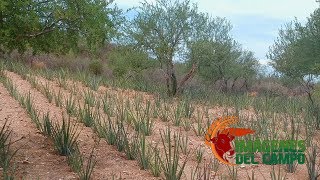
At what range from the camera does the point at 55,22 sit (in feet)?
23.5

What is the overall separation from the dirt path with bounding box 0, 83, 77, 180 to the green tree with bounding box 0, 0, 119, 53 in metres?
1.71

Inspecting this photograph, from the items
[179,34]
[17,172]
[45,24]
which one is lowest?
[17,172]

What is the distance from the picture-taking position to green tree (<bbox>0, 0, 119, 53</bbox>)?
650cm

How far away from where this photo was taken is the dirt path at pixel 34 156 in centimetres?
505

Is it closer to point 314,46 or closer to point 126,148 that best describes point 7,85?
point 126,148

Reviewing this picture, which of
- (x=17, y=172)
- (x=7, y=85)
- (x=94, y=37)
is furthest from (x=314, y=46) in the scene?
(x=17, y=172)

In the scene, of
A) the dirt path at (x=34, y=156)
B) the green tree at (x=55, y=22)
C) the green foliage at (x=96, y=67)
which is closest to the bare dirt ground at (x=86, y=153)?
the dirt path at (x=34, y=156)

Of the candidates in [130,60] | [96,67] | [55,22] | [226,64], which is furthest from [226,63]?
[55,22]

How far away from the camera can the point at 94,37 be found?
7027 millimetres

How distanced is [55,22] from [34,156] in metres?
2.74

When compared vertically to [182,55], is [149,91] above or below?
below

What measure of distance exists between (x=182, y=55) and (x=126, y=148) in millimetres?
13453

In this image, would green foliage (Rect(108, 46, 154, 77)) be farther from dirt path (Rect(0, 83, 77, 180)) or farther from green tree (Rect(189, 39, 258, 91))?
dirt path (Rect(0, 83, 77, 180))

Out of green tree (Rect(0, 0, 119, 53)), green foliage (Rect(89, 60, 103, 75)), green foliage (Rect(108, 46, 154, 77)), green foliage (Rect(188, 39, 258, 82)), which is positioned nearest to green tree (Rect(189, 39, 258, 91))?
green foliage (Rect(188, 39, 258, 82))
